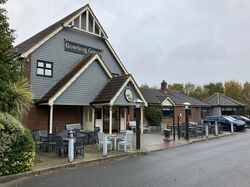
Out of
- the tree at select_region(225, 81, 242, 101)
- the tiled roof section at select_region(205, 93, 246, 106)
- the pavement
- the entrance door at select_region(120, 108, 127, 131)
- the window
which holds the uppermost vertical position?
the tree at select_region(225, 81, 242, 101)

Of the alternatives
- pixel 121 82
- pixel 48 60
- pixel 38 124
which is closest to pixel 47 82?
pixel 48 60

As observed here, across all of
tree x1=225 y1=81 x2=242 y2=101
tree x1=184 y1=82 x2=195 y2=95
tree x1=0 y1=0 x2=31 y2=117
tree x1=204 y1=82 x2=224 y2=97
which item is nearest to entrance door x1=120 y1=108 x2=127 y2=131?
tree x1=0 y1=0 x2=31 y2=117

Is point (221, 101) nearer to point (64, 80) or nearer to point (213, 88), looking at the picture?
point (213, 88)

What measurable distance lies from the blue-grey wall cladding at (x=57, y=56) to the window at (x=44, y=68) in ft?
0.74

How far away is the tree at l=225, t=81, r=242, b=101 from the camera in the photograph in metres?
67.5

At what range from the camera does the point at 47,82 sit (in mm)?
21406

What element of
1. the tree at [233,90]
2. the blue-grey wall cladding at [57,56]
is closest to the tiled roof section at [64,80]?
the blue-grey wall cladding at [57,56]

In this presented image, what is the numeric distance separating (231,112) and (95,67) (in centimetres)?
3307

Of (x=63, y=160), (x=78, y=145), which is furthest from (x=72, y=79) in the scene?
(x=63, y=160)

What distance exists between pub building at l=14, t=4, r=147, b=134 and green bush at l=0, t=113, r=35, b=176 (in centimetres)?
875

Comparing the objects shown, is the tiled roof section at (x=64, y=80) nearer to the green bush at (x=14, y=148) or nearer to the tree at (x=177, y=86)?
the green bush at (x=14, y=148)

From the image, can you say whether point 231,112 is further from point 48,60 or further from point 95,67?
point 48,60

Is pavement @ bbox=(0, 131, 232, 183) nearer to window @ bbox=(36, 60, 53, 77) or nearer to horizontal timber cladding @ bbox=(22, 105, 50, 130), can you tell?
horizontal timber cladding @ bbox=(22, 105, 50, 130)

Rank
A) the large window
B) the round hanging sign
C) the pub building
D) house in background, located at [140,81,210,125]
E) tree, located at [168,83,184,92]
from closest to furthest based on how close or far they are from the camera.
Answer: the pub building, the round hanging sign, house in background, located at [140,81,210,125], the large window, tree, located at [168,83,184,92]
